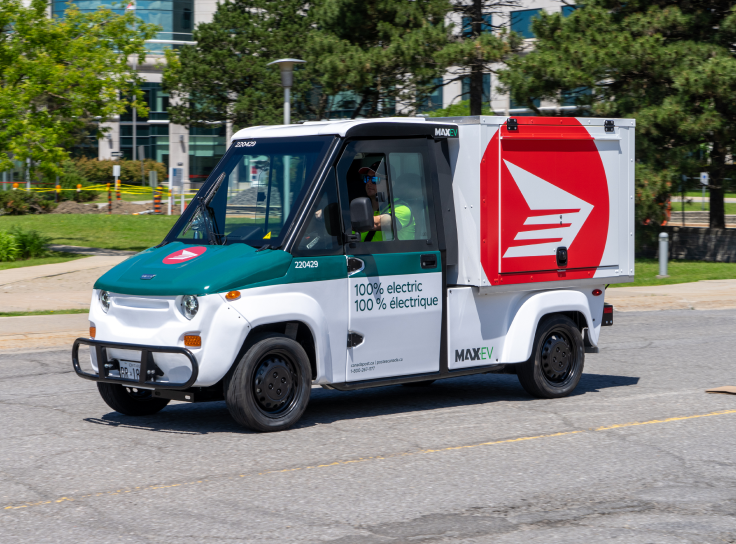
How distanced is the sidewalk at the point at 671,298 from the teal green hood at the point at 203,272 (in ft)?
38.2

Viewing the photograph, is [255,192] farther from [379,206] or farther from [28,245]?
[28,245]

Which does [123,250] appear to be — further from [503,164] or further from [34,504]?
[34,504]

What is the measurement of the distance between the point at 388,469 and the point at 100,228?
28.4 metres

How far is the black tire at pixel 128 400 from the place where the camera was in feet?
27.0

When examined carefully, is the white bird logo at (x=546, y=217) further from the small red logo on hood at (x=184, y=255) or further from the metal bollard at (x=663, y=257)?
the metal bollard at (x=663, y=257)

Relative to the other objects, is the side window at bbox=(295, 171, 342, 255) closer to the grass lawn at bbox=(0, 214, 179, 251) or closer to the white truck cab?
the white truck cab

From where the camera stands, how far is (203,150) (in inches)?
2717

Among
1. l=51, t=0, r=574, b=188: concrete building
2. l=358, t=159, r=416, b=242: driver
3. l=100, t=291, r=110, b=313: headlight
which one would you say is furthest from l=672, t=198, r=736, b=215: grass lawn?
l=100, t=291, r=110, b=313: headlight

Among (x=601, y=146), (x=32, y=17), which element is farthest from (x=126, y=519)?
(x=32, y=17)

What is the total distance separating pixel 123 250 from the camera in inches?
1072

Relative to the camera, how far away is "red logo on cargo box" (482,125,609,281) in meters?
8.61

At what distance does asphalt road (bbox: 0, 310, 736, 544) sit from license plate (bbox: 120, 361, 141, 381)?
0.49 m

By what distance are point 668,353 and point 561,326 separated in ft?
12.4

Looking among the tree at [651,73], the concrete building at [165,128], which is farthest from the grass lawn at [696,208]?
the concrete building at [165,128]
